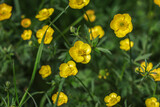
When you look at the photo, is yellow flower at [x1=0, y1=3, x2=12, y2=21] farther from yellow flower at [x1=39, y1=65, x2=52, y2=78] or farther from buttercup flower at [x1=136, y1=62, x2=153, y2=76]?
buttercup flower at [x1=136, y1=62, x2=153, y2=76]

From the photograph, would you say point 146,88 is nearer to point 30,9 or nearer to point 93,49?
point 93,49

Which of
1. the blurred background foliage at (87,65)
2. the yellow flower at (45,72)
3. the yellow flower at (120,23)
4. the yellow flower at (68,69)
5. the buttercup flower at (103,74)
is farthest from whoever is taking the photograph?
the buttercup flower at (103,74)

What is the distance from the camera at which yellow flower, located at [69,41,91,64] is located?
84.2 inches

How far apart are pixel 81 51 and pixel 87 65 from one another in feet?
4.16

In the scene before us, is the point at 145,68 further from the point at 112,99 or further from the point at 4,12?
the point at 4,12

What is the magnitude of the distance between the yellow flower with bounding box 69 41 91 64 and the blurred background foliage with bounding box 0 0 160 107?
0.13 m

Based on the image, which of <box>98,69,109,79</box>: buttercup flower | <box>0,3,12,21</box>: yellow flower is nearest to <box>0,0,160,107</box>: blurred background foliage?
<box>98,69,109,79</box>: buttercup flower

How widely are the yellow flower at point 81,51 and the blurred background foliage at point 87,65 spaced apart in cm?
13

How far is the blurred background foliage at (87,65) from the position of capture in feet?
8.44

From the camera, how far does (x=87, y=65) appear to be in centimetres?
342

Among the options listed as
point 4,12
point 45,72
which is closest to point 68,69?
point 45,72

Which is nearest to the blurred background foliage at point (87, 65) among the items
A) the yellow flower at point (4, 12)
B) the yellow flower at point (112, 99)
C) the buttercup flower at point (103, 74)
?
the buttercup flower at point (103, 74)

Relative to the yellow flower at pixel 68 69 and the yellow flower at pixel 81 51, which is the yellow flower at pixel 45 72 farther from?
the yellow flower at pixel 81 51

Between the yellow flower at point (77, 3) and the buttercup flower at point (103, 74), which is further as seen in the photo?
the buttercup flower at point (103, 74)
